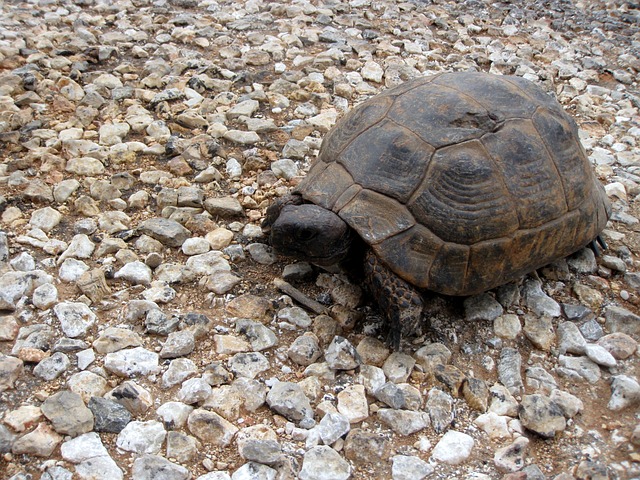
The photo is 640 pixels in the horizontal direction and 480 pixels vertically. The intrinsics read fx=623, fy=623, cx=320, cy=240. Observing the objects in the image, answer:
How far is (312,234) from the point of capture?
9.58 ft

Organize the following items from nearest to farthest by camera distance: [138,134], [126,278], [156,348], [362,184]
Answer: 1. [156,348]
2. [362,184]
3. [126,278]
4. [138,134]

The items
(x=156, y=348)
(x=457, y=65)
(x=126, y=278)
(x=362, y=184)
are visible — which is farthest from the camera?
(x=457, y=65)

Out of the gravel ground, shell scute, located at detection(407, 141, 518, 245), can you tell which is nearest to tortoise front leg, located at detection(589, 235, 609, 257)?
the gravel ground

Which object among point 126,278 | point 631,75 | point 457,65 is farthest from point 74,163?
point 631,75

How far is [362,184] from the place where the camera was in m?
3.00

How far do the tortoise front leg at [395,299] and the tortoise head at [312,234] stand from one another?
6.6 inches

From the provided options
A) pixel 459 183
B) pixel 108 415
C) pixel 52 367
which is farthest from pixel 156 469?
pixel 459 183

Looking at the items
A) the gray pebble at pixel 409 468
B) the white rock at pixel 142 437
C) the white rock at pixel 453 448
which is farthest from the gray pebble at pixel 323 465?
the white rock at pixel 142 437

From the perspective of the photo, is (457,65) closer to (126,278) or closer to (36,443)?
(126,278)

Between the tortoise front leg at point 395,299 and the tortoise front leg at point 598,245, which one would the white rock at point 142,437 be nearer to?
the tortoise front leg at point 395,299

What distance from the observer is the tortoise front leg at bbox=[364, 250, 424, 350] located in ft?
9.41

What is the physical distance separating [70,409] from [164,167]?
2066 mm

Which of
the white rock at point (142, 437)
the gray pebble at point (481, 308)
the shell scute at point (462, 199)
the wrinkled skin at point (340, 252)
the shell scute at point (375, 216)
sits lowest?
the white rock at point (142, 437)

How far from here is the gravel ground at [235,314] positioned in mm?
2404
